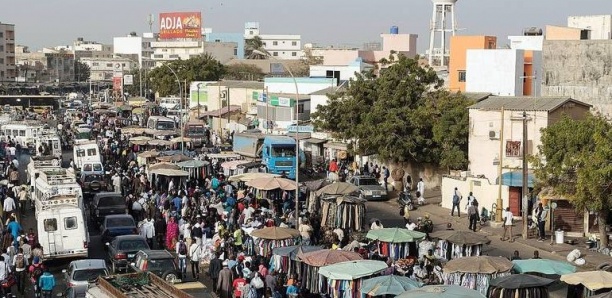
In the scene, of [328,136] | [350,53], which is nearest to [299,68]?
[350,53]

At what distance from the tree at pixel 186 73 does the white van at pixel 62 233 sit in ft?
249

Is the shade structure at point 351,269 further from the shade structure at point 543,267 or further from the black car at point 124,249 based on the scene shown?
the black car at point 124,249

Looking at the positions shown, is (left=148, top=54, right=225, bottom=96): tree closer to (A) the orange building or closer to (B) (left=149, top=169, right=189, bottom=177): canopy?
(A) the orange building

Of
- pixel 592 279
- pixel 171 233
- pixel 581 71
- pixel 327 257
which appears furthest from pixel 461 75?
pixel 592 279

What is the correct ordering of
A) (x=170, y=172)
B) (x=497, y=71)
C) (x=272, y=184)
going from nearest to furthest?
1. (x=272, y=184)
2. (x=170, y=172)
3. (x=497, y=71)

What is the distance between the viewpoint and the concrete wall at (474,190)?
35713 mm

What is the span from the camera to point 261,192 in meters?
35.6

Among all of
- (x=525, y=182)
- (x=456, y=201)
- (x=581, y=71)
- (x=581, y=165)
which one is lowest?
(x=456, y=201)

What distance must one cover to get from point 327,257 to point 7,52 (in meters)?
158

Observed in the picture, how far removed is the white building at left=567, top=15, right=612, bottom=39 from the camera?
70188 millimetres

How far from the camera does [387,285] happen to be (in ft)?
63.1

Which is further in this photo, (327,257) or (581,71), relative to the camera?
(581,71)

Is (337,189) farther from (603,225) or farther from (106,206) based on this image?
(603,225)

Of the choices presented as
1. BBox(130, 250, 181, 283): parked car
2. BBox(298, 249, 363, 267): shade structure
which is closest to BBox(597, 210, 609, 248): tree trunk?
BBox(298, 249, 363, 267): shade structure
